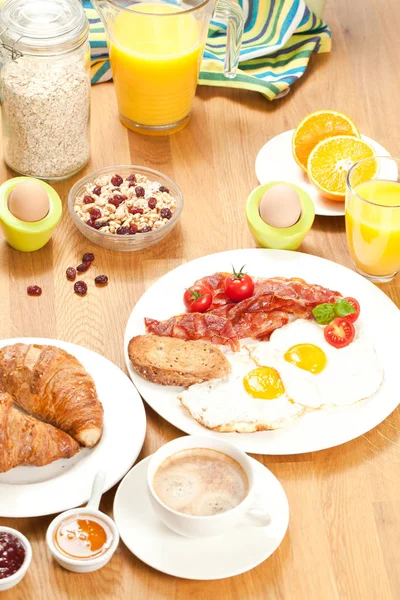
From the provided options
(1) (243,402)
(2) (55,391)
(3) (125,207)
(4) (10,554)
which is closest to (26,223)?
(3) (125,207)

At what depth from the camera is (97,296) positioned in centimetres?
271

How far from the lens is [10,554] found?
6.28 feet

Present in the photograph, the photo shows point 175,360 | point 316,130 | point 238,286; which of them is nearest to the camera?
point 175,360

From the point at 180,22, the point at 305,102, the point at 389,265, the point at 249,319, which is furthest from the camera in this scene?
the point at 305,102

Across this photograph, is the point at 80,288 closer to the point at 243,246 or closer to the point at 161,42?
the point at 243,246

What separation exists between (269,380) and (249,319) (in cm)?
27

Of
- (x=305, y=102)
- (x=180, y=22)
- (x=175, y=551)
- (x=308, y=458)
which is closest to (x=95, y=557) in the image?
(x=175, y=551)

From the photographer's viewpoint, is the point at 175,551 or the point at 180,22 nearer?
the point at 175,551

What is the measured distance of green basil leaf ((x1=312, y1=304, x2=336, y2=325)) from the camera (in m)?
2.52

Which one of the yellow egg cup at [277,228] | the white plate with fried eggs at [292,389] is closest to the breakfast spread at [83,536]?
the white plate with fried eggs at [292,389]

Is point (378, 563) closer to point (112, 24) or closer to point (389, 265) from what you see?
point (389, 265)

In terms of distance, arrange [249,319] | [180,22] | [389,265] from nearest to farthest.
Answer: [249,319] → [389,265] → [180,22]

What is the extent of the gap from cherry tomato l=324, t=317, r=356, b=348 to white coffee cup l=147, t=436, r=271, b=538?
0.58 meters

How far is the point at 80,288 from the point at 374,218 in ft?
2.92
